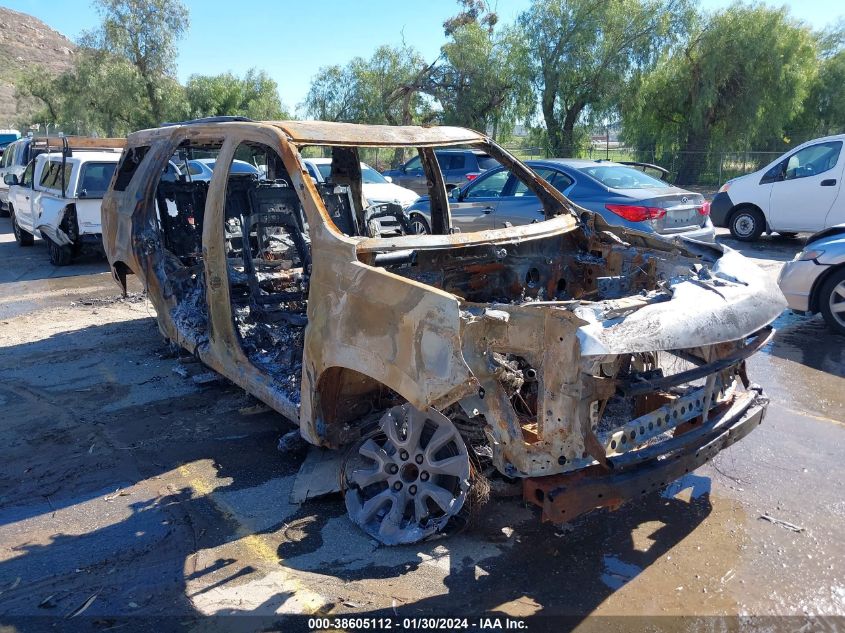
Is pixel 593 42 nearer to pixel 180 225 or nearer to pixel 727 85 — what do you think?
pixel 727 85

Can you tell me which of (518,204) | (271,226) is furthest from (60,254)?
(518,204)

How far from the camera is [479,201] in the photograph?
31.7 ft

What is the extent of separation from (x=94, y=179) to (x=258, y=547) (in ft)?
30.5

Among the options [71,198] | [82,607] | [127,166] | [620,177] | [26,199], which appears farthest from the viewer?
[26,199]

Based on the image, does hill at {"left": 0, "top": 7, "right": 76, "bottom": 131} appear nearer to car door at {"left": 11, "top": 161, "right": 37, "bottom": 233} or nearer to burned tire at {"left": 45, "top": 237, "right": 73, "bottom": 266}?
car door at {"left": 11, "top": 161, "right": 37, "bottom": 233}

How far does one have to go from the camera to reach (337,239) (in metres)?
3.54

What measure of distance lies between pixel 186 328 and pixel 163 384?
73cm

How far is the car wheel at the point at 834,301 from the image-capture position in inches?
265

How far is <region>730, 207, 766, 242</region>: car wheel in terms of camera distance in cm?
1274

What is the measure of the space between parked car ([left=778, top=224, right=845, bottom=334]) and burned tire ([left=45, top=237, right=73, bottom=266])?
34.5ft

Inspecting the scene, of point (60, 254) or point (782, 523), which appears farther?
point (60, 254)

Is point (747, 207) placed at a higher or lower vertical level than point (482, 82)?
lower

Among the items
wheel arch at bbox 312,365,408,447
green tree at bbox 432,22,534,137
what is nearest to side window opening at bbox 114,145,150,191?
wheel arch at bbox 312,365,408,447

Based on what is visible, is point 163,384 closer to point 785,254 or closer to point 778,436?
point 778,436
